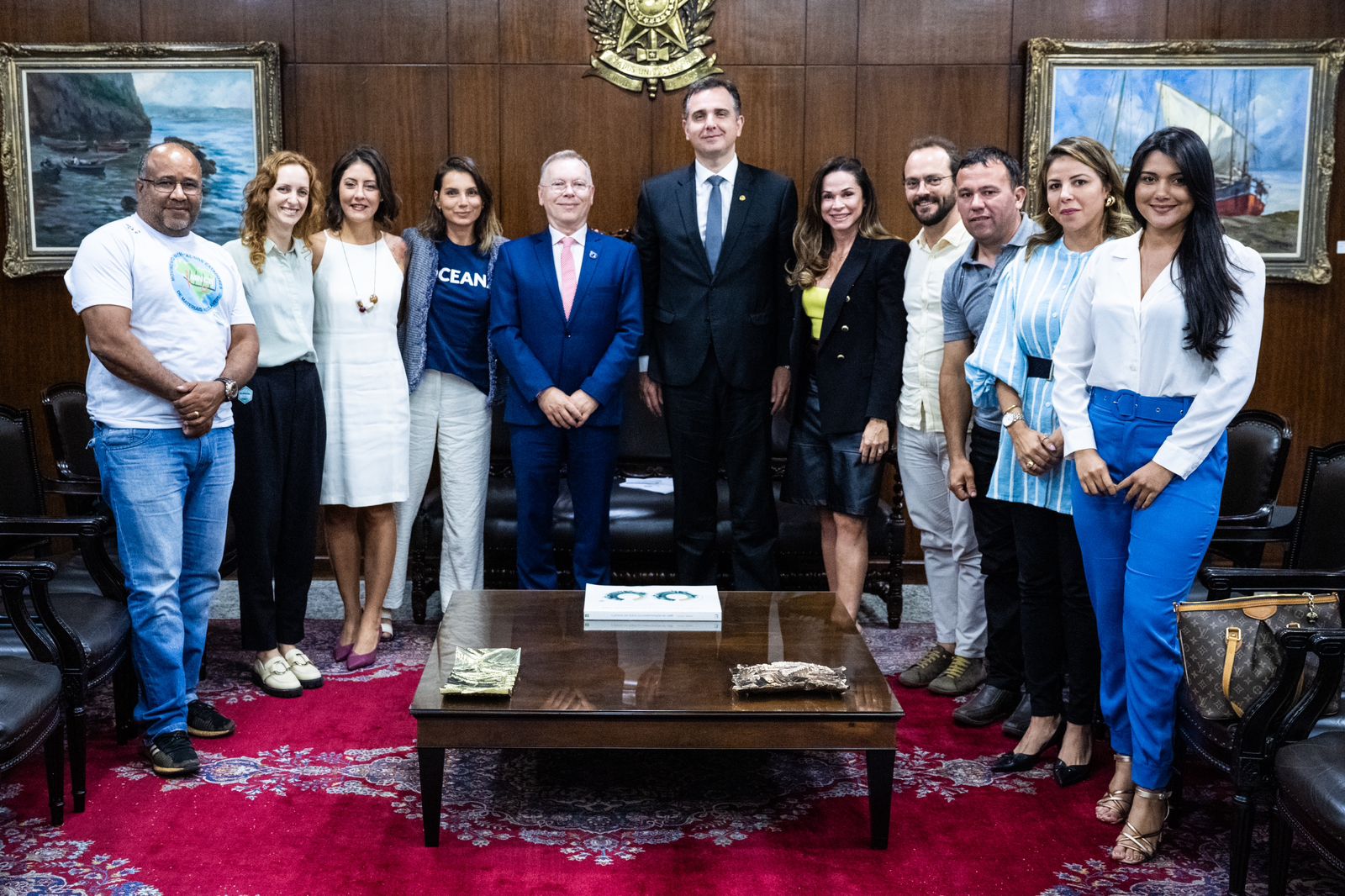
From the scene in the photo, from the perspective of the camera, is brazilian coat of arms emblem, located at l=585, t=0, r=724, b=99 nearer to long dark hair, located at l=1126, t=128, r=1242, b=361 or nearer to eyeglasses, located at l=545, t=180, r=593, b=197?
eyeglasses, located at l=545, t=180, r=593, b=197

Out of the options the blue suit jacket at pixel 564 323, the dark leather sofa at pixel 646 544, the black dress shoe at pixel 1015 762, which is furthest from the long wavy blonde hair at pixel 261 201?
the black dress shoe at pixel 1015 762

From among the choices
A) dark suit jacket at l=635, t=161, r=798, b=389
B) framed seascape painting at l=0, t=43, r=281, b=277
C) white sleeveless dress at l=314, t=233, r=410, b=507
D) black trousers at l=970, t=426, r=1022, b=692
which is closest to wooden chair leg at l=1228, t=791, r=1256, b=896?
black trousers at l=970, t=426, r=1022, b=692

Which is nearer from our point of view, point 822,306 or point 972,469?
point 972,469

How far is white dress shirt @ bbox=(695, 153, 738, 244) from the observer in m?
4.43

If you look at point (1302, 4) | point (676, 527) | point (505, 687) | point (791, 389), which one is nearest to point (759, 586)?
point (676, 527)

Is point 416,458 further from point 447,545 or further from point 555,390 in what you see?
point 555,390

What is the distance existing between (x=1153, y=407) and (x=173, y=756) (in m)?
2.85

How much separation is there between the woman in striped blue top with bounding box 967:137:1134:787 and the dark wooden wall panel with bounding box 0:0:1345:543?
2548 mm

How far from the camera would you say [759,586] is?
15.3 ft

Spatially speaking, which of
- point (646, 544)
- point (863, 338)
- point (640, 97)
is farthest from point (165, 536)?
point (640, 97)

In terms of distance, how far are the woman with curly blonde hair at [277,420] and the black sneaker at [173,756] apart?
0.66 m

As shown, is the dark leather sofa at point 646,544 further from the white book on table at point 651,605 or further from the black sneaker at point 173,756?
the black sneaker at point 173,756

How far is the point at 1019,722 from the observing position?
3814mm

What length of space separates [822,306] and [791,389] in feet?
1.16
